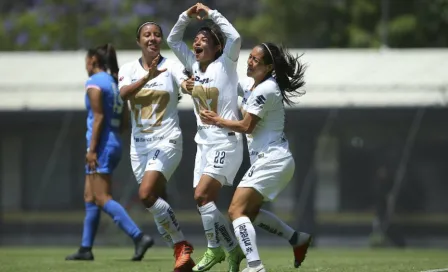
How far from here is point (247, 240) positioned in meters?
9.62

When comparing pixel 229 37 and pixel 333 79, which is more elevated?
pixel 229 37

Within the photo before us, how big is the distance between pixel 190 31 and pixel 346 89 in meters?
19.8

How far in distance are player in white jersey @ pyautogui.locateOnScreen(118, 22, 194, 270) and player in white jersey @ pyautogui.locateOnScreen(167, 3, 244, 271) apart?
59cm

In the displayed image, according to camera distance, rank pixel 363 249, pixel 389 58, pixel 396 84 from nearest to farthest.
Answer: pixel 363 249 < pixel 396 84 < pixel 389 58

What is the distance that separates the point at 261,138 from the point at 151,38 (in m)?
1.88

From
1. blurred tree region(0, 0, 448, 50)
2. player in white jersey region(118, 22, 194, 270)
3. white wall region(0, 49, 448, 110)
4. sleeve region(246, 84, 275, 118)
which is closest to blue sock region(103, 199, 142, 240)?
player in white jersey region(118, 22, 194, 270)

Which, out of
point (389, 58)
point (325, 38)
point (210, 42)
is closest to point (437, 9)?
point (325, 38)

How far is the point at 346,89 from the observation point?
832 inches

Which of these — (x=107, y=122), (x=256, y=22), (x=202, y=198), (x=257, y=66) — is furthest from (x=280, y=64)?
(x=256, y=22)

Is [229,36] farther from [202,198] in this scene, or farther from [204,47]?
[202,198]

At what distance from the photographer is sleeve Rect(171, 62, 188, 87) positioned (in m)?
11.0

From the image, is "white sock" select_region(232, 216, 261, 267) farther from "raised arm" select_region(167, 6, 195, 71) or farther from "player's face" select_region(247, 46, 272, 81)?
"raised arm" select_region(167, 6, 195, 71)

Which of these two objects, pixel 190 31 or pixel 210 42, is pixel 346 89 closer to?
pixel 210 42

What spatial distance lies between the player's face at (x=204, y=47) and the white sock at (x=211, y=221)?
4.20ft
